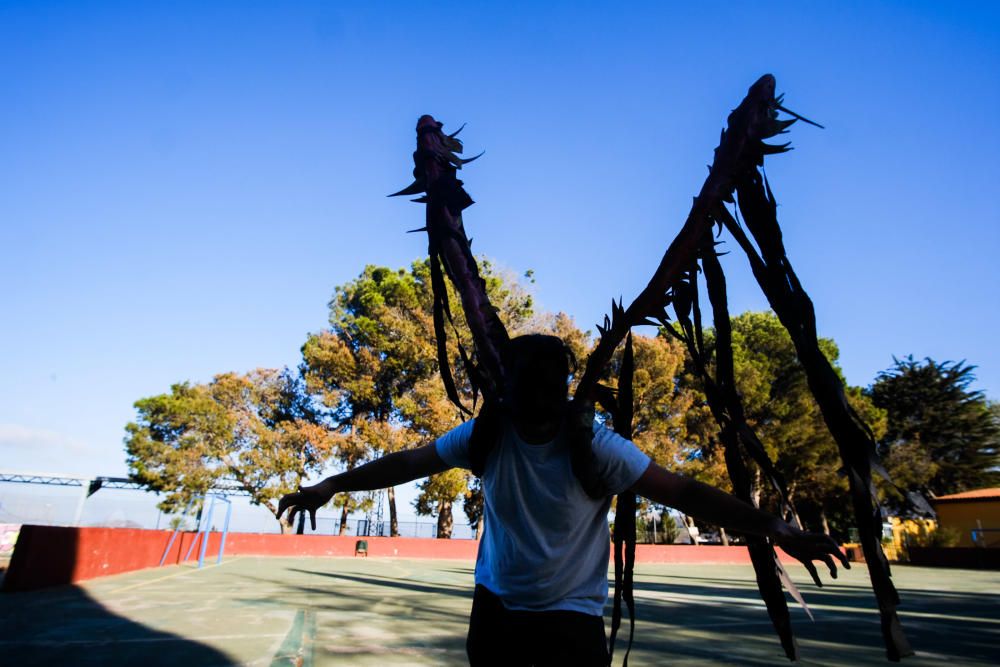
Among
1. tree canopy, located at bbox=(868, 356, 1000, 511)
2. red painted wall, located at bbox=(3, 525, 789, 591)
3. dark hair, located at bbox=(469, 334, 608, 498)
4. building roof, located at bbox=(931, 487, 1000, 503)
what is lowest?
red painted wall, located at bbox=(3, 525, 789, 591)

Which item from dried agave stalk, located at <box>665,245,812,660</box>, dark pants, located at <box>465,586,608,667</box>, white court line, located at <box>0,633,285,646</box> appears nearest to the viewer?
dark pants, located at <box>465,586,608,667</box>

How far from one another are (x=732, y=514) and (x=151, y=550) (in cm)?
1902

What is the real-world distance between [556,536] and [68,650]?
5.41 metres

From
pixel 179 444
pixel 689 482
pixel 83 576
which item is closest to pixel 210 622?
pixel 689 482

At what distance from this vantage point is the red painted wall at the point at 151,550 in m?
9.97

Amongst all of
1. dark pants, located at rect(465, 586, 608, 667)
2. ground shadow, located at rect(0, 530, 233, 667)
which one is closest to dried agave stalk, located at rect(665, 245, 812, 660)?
dark pants, located at rect(465, 586, 608, 667)

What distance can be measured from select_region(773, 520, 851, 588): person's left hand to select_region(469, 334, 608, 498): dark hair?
1.50 feet

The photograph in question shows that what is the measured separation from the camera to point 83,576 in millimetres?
11703

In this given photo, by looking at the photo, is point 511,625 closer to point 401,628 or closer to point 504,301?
point 401,628

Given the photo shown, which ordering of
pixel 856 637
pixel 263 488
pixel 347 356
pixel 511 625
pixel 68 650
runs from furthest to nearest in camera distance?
pixel 347 356 → pixel 263 488 → pixel 856 637 → pixel 68 650 → pixel 511 625

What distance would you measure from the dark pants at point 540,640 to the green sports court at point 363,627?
3376mm

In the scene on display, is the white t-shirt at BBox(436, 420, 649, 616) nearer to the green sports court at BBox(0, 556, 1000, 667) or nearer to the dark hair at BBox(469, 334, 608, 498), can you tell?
the dark hair at BBox(469, 334, 608, 498)

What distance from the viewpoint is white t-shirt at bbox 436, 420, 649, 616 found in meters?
1.58

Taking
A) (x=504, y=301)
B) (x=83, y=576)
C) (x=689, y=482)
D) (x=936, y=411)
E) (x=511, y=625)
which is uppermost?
(x=504, y=301)
